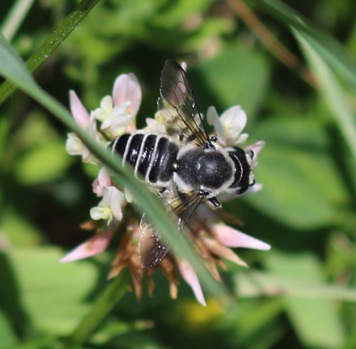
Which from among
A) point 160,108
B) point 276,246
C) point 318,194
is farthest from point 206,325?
point 160,108

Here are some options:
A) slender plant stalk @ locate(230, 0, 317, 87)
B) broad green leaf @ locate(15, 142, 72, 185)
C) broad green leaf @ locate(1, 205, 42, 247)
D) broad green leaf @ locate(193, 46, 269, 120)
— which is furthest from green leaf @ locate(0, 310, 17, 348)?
slender plant stalk @ locate(230, 0, 317, 87)

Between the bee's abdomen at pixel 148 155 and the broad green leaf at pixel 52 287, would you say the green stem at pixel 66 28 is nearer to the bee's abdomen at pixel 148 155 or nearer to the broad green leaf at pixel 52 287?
the bee's abdomen at pixel 148 155

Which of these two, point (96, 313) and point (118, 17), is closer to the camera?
point (96, 313)

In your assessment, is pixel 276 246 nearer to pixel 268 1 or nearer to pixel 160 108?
pixel 160 108

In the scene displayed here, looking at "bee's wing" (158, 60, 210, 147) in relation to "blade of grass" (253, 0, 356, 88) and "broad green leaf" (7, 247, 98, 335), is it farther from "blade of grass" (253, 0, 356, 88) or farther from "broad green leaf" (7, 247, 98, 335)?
"broad green leaf" (7, 247, 98, 335)

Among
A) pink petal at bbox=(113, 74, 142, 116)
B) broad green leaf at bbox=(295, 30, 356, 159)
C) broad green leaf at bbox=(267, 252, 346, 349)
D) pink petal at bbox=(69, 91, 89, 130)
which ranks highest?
pink petal at bbox=(69, 91, 89, 130)

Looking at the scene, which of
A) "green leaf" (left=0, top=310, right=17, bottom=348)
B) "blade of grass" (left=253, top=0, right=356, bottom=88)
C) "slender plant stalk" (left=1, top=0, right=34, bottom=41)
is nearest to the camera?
"blade of grass" (left=253, top=0, right=356, bottom=88)
